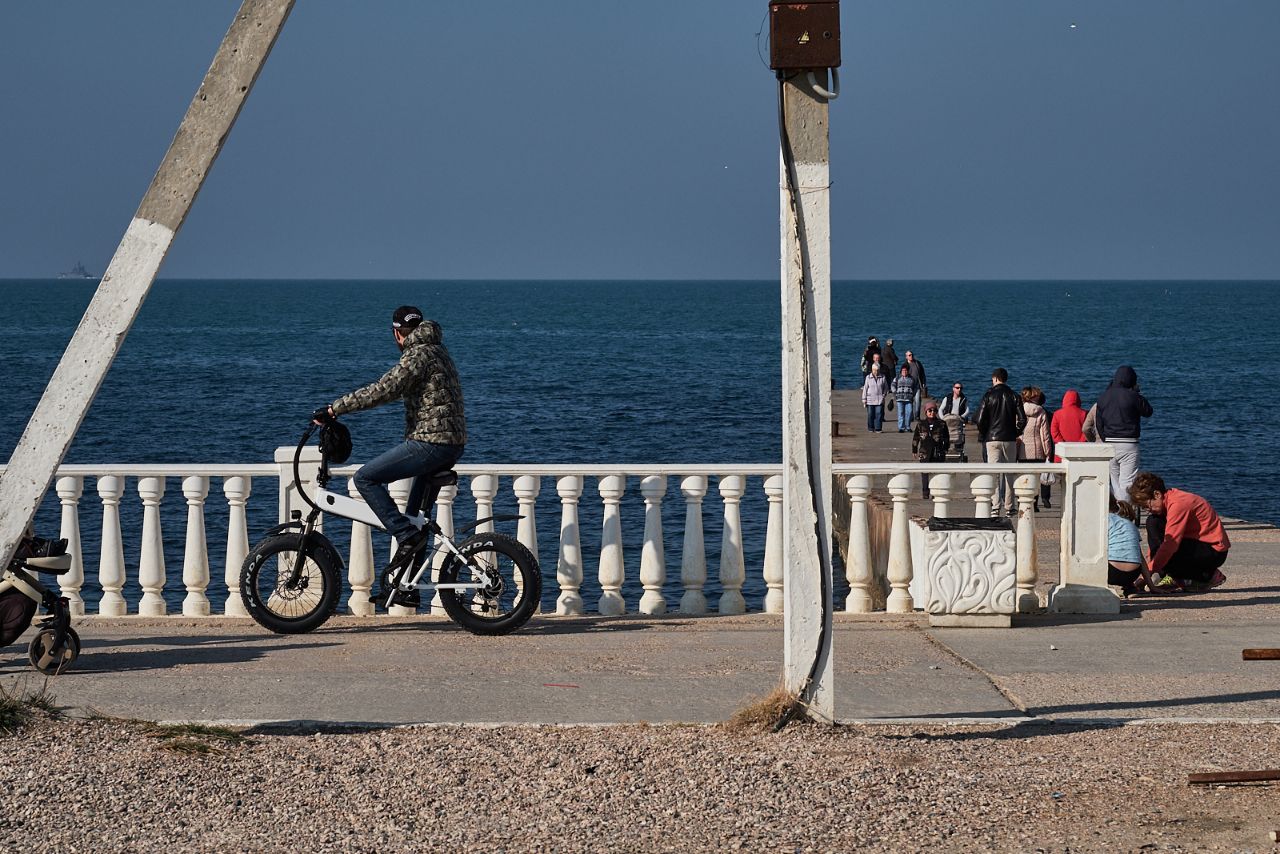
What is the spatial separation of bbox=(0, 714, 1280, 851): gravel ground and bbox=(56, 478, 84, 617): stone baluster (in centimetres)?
368

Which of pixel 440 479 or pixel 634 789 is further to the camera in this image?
pixel 440 479

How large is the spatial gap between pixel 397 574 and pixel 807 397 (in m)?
3.68

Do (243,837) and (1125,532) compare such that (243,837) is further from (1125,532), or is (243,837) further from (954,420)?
(954,420)

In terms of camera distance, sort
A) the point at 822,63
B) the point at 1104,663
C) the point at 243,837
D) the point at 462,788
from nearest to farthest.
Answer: the point at 243,837, the point at 462,788, the point at 822,63, the point at 1104,663

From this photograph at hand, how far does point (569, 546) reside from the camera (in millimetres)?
10031

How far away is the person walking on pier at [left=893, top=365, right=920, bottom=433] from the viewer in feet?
123

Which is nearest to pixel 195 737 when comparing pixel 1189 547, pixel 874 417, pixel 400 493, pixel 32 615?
pixel 32 615

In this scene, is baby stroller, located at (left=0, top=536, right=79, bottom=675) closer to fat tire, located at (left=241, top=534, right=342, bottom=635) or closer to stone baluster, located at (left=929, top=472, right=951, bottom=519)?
→ fat tire, located at (left=241, top=534, right=342, bottom=635)

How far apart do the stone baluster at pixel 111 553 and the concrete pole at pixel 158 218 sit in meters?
3.61

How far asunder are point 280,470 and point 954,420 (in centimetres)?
2113

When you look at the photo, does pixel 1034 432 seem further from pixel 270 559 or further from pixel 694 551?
pixel 270 559

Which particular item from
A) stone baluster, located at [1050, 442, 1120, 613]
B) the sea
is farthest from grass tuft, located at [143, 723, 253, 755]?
the sea

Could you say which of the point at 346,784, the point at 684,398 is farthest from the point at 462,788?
the point at 684,398

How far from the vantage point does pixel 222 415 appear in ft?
224
